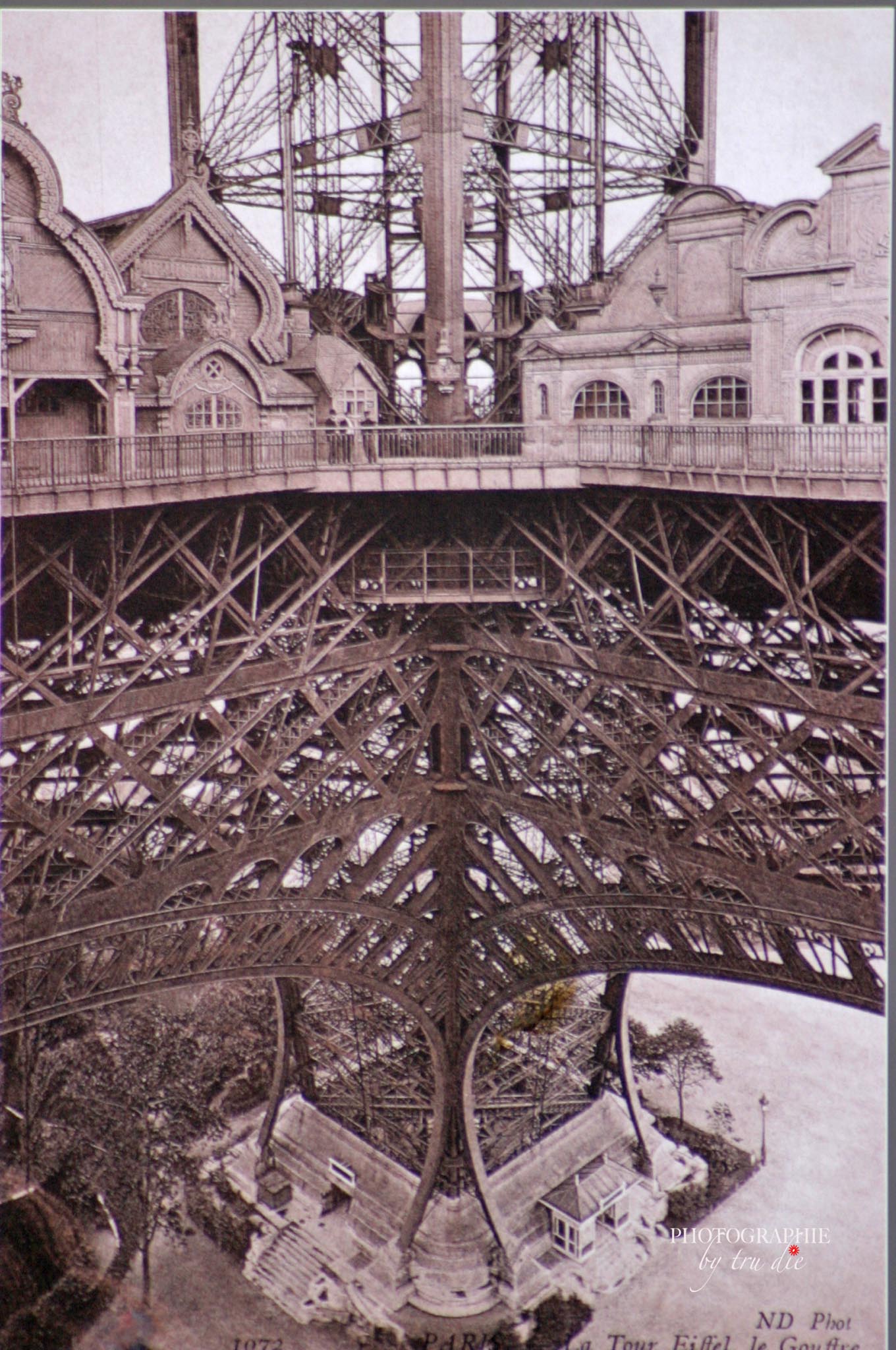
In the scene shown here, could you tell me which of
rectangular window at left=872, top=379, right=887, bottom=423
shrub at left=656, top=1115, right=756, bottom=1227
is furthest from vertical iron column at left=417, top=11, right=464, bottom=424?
shrub at left=656, top=1115, right=756, bottom=1227

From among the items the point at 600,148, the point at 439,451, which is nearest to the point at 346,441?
the point at 439,451

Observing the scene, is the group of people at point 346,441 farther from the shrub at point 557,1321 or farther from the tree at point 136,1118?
the shrub at point 557,1321

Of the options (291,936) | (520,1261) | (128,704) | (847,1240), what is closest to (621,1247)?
(520,1261)

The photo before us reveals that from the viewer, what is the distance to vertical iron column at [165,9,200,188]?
14.4 m

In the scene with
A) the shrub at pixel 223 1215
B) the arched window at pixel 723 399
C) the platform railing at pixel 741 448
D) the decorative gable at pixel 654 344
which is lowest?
the shrub at pixel 223 1215

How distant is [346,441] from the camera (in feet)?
57.1

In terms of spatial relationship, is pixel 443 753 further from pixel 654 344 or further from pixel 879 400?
pixel 879 400

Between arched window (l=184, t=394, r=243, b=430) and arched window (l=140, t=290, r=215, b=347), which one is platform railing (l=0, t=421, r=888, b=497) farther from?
arched window (l=140, t=290, r=215, b=347)

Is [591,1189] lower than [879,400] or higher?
lower

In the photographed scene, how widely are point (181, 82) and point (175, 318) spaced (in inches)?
107

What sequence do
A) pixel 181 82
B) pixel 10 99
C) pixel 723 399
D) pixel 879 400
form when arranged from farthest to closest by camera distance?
1. pixel 723 399
2. pixel 181 82
3. pixel 879 400
4. pixel 10 99

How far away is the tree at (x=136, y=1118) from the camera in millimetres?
16516

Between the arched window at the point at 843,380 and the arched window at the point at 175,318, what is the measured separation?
7.54m

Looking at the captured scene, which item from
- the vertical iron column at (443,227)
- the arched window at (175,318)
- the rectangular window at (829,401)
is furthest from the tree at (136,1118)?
the rectangular window at (829,401)
